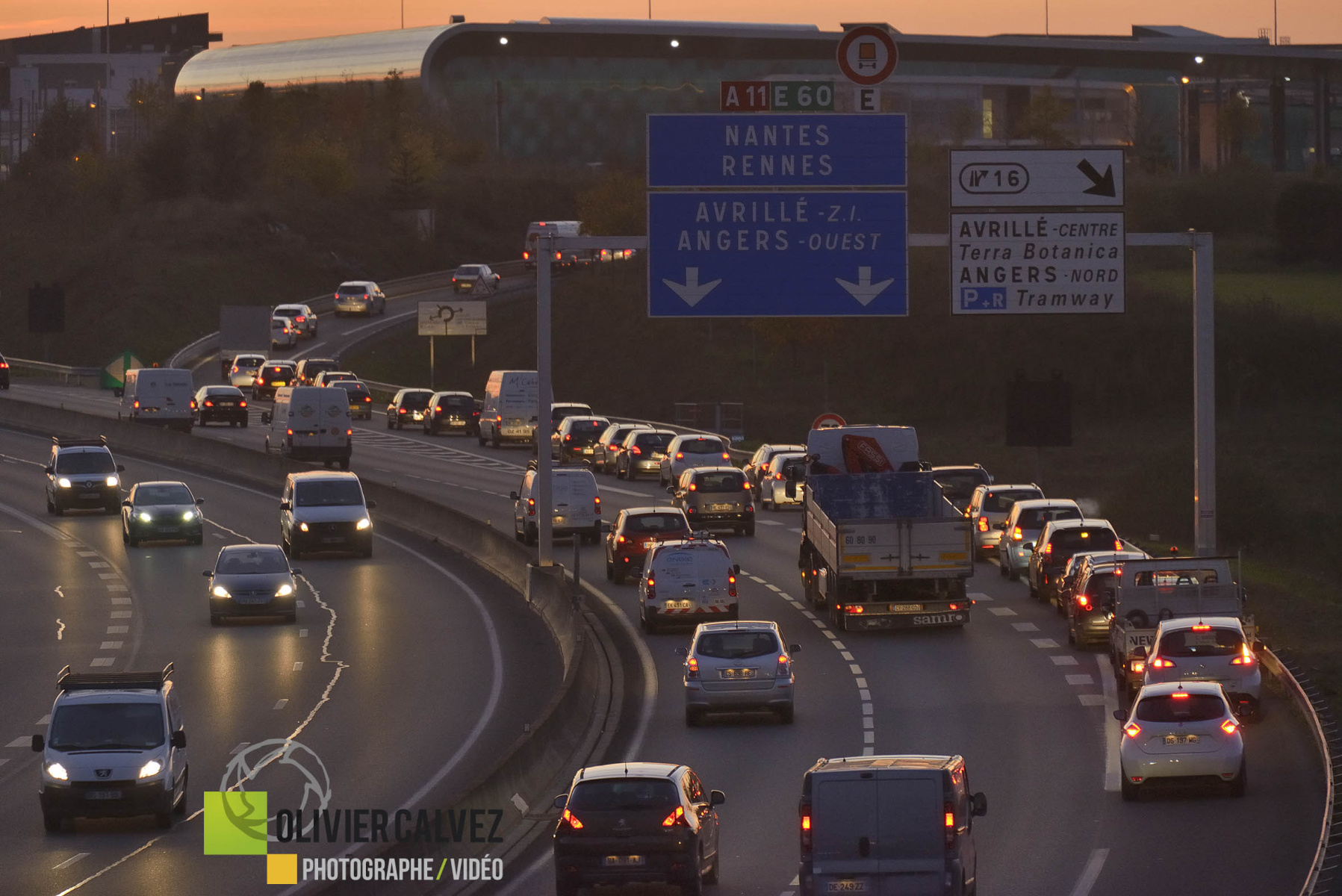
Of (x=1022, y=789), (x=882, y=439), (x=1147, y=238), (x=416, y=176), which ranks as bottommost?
(x=1022, y=789)

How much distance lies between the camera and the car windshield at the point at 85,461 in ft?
195

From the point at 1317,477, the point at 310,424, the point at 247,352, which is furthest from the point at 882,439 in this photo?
the point at 247,352

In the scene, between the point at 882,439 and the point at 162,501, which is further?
the point at 162,501

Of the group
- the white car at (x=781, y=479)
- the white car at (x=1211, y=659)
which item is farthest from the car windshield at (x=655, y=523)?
the white car at (x=1211, y=659)

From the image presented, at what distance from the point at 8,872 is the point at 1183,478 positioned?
154ft

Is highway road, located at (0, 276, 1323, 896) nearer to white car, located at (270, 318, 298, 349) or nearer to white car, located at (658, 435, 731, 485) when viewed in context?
white car, located at (658, 435, 731, 485)

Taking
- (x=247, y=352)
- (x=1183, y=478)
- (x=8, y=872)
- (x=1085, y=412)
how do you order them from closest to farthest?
(x=8, y=872)
(x=1183, y=478)
(x=1085, y=412)
(x=247, y=352)

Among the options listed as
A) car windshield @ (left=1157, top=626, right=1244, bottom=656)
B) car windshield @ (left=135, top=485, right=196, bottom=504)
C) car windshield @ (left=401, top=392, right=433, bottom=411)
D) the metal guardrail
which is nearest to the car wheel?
the metal guardrail

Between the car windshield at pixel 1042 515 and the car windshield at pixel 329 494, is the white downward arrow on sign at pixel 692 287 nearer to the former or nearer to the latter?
the car windshield at pixel 1042 515

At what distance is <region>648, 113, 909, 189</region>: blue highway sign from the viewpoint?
35719mm

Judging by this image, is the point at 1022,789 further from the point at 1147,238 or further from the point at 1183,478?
the point at 1183,478

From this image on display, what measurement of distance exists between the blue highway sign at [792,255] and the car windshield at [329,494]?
17.8 m

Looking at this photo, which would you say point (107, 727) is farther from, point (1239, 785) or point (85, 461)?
point (85, 461)

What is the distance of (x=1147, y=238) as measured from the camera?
36.9 meters
